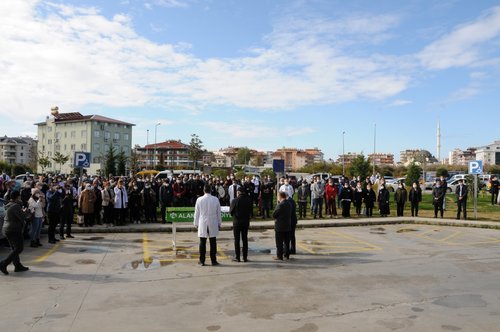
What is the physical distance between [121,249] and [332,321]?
7.98 metres

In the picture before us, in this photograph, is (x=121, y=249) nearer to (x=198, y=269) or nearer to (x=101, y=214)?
(x=198, y=269)

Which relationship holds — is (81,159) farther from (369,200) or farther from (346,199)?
(369,200)

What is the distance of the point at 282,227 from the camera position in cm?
1134

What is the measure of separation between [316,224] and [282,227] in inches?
291

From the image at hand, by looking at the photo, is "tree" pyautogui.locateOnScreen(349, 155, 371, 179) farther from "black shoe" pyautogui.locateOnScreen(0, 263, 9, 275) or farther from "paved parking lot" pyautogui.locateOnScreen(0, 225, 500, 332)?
"black shoe" pyautogui.locateOnScreen(0, 263, 9, 275)

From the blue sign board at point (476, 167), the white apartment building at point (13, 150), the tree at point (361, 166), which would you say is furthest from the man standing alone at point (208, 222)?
the white apartment building at point (13, 150)

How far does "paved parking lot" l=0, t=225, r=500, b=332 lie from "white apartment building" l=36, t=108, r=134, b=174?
288ft

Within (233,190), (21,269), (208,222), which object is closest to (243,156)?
(233,190)

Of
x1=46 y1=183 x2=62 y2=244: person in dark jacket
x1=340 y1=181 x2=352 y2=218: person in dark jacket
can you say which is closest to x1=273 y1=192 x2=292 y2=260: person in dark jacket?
x1=46 y1=183 x2=62 y2=244: person in dark jacket

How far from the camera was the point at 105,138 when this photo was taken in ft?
327

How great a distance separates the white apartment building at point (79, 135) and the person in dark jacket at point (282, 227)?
88.5m

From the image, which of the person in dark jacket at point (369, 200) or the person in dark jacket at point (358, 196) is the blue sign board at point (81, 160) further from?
the person in dark jacket at point (369, 200)

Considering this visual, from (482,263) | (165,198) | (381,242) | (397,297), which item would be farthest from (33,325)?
(165,198)

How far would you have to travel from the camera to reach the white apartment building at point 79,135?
318 feet
